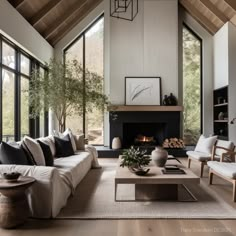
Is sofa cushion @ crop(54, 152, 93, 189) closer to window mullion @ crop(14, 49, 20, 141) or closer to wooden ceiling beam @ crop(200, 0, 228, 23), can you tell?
window mullion @ crop(14, 49, 20, 141)

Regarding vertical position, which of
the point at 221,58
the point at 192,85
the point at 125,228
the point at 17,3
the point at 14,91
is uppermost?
the point at 17,3

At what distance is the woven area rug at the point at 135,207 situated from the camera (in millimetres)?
3453

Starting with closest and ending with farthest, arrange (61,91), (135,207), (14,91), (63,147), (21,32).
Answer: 1. (135,207)
2. (63,147)
3. (21,32)
4. (14,91)
5. (61,91)

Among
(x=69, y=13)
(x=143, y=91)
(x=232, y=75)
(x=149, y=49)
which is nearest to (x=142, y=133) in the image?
(x=143, y=91)

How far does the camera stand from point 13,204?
307cm

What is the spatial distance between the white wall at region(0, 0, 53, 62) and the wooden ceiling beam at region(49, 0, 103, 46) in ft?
2.17

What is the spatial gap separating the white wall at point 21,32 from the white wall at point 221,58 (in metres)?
5.04

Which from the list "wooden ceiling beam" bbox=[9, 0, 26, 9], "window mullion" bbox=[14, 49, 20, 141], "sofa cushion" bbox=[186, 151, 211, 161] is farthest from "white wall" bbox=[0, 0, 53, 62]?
"sofa cushion" bbox=[186, 151, 211, 161]

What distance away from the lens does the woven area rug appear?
136 inches

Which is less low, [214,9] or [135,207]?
[214,9]

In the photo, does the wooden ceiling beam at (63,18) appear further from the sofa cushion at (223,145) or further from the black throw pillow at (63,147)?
the sofa cushion at (223,145)

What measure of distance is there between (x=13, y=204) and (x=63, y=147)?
2.80 meters

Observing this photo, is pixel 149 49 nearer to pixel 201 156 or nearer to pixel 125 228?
pixel 201 156

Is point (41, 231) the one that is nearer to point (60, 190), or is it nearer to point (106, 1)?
point (60, 190)
